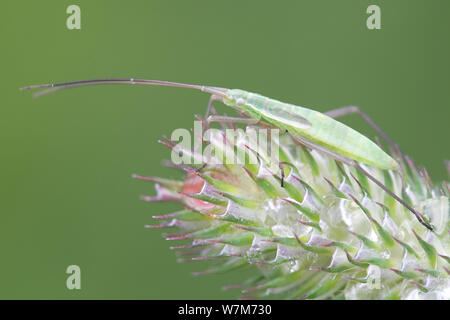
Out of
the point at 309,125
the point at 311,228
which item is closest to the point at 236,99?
the point at 309,125

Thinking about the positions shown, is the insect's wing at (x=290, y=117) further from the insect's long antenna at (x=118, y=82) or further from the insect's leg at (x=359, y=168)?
the insect's long antenna at (x=118, y=82)

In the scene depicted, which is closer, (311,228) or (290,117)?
(311,228)

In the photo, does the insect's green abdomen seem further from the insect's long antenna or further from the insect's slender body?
the insect's long antenna


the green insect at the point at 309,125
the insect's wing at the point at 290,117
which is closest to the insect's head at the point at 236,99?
the green insect at the point at 309,125

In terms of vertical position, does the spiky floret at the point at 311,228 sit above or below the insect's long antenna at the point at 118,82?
below

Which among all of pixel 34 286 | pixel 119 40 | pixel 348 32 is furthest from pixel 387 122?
pixel 34 286

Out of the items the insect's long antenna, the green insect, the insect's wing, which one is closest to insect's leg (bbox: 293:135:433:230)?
the green insect

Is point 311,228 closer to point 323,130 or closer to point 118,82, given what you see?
point 323,130

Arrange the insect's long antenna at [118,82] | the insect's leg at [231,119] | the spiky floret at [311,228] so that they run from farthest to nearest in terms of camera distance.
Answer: the insect's leg at [231,119], the insect's long antenna at [118,82], the spiky floret at [311,228]
